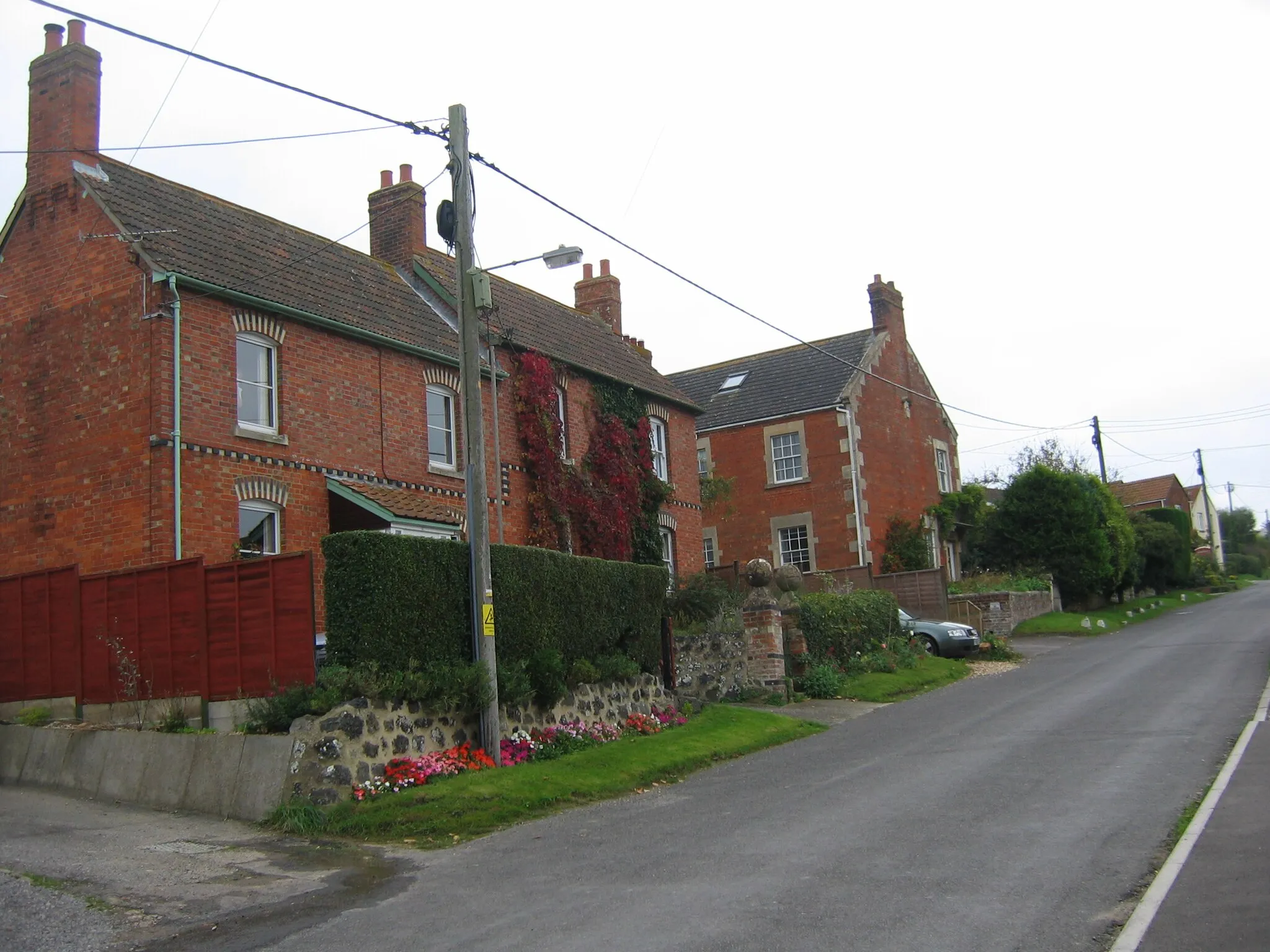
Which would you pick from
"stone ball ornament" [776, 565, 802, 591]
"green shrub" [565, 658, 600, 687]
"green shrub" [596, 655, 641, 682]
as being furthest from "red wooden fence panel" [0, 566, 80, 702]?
"stone ball ornament" [776, 565, 802, 591]

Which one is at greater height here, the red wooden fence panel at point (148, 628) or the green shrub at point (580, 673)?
the red wooden fence panel at point (148, 628)

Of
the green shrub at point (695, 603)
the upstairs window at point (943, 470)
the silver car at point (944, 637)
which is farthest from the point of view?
the upstairs window at point (943, 470)

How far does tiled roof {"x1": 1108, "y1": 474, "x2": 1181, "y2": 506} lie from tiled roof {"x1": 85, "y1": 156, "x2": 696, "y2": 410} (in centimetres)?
6144

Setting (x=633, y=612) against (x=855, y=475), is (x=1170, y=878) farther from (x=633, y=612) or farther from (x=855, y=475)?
(x=855, y=475)

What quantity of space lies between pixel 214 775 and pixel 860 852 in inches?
268

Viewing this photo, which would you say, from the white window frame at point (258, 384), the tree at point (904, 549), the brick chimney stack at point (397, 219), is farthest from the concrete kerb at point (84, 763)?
the tree at point (904, 549)

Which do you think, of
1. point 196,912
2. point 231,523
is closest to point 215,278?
point 231,523

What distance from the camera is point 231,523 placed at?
17.3 meters

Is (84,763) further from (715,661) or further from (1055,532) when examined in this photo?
(1055,532)

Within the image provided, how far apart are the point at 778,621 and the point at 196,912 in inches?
549

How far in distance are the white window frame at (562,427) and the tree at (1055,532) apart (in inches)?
782

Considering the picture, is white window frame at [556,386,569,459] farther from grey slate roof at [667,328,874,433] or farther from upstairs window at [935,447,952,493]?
upstairs window at [935,447,952,493]

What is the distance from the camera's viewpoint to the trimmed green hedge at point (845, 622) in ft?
73.2

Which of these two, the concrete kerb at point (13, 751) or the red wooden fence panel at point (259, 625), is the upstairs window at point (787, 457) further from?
the concrete kerb at point (13, 751)
